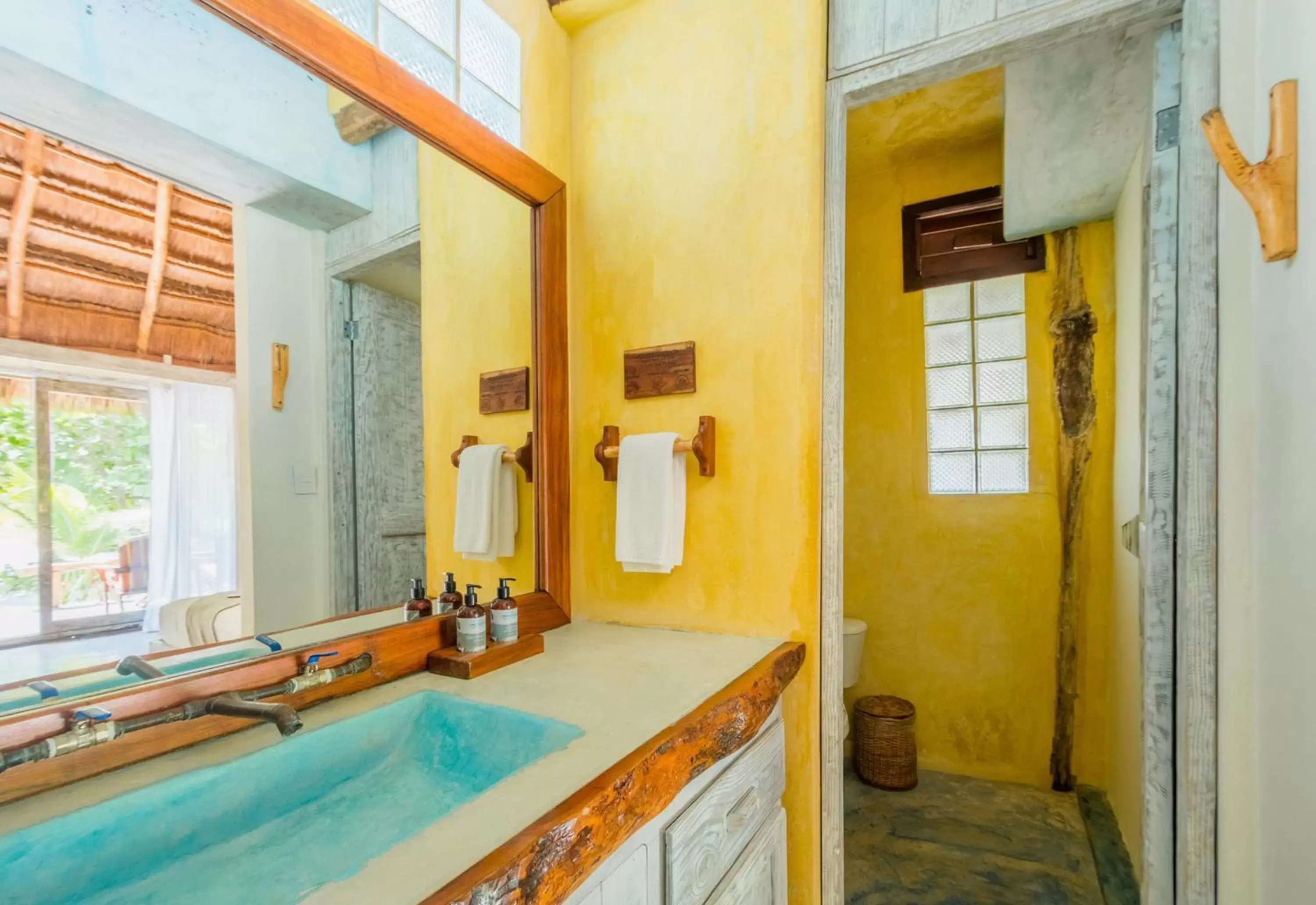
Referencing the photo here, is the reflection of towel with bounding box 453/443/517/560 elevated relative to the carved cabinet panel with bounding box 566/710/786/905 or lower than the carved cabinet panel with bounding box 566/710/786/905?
elevated

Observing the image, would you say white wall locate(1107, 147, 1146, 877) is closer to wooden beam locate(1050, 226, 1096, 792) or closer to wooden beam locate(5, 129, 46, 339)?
wooden beam locate(1050, 226, 1096, 792)

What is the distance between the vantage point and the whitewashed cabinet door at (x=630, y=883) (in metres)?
0.71

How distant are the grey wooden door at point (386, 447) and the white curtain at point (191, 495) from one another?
8.2 inches

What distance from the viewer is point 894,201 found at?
2494 millimetres

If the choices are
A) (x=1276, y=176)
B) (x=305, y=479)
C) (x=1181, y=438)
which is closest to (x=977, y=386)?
(x=1181, y=438)

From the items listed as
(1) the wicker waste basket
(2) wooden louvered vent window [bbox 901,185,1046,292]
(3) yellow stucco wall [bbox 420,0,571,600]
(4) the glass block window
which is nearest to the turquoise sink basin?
(3) yellow stucco wall [bbox 420,0,571,600]

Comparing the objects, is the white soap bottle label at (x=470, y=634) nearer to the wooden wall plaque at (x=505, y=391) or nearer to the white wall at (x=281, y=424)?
the white wall at (x=281, y=424)

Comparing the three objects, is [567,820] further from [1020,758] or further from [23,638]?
[1020,758]

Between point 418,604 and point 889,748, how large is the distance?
1956 millimetres

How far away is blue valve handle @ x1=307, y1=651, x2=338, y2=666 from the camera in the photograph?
0.92m

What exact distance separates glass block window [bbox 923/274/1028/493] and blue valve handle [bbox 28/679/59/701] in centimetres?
255

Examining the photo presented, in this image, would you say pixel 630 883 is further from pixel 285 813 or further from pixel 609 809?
pixel 285 813

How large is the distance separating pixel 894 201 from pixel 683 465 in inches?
72.0

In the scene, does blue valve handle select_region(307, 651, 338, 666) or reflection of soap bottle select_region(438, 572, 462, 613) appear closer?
blue valve handle select_region(307, 651, 338, 666)
